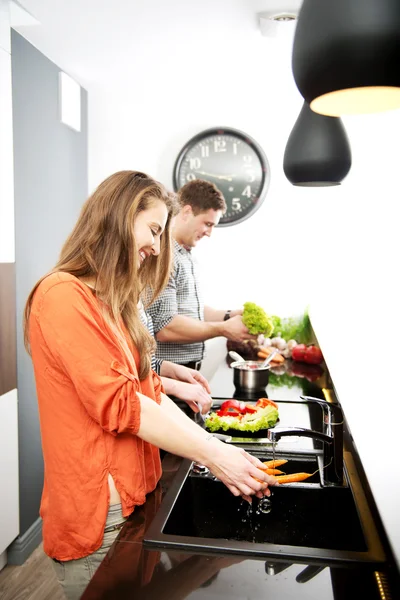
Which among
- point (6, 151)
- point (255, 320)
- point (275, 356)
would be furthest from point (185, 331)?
point (6, 151)

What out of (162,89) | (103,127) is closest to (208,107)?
(162,89)

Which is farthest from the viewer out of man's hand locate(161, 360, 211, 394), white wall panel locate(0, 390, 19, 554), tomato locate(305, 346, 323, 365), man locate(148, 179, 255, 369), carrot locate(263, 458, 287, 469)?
tomato locate(305, 346, 323, 365)

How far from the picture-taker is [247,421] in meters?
Result: 2.02

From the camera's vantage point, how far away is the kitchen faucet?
146 centimetres

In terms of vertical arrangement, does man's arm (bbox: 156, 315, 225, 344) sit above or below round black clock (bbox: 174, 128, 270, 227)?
below

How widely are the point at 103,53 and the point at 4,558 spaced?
2.77 meters

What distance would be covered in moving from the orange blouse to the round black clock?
9.55ft

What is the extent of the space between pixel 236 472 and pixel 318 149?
48.3 inches

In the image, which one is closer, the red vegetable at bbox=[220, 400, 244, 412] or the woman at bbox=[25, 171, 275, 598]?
the woman at bbox=[25, 171, 275, 598]

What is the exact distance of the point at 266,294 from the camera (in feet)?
13.9

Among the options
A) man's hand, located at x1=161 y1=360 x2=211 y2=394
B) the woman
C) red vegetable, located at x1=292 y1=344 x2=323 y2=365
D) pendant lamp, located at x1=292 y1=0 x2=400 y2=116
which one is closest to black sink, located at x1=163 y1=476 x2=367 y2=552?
the woman

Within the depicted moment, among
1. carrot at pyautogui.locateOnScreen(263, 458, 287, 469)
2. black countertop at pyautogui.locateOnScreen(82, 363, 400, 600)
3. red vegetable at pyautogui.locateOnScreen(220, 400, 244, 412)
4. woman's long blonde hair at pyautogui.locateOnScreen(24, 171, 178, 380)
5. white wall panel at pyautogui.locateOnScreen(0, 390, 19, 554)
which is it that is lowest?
white wall panel at pyautogui.locateOnScreen(0, 390, 19, 554)

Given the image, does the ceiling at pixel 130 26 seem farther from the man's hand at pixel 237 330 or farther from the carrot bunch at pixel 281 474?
the carrot bunch at pixel 281 474

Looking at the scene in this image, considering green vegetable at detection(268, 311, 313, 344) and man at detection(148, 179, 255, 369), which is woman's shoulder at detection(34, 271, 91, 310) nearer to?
man at detection(148, 179, 255, 369)
